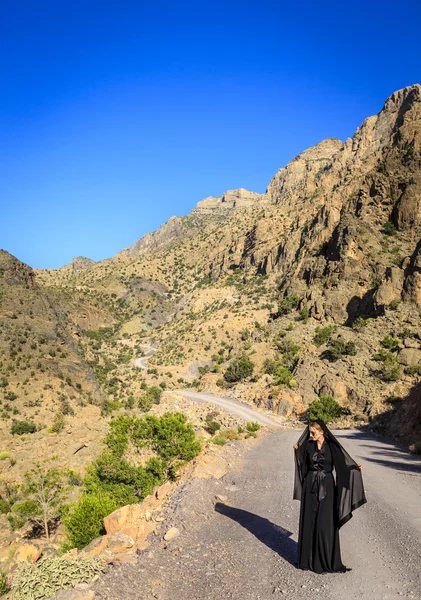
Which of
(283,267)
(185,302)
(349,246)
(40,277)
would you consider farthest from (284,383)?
(40,277)

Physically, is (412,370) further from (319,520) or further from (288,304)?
(319,520)

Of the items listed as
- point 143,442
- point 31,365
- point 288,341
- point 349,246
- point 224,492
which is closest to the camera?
point 224,492

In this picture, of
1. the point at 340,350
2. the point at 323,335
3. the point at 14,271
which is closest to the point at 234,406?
the point at 340,350

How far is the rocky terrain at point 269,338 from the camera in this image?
90.4ft

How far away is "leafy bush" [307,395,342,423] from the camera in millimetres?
26703

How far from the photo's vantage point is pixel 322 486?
584 centimetres

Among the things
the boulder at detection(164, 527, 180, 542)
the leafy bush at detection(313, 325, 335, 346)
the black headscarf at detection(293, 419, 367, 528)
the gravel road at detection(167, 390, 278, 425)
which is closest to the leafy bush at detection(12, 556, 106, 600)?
the boulder at detection(164, 527, 180, 542)

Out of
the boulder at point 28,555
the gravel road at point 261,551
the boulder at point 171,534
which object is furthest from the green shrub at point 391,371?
the boulder at point 28,555

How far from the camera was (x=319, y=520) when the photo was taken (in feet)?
18.9

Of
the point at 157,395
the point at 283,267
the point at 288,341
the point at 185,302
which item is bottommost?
the point at 157,395

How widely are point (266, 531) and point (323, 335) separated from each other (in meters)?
32.6

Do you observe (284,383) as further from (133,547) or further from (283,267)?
(283,267)

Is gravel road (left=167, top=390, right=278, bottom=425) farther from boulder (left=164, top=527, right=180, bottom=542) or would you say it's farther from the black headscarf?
the black headscarf

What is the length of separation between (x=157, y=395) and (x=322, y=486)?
3830 cm
